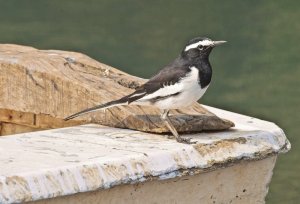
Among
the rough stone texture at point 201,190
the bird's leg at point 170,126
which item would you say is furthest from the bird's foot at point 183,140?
the rough stone texture at point 201,190

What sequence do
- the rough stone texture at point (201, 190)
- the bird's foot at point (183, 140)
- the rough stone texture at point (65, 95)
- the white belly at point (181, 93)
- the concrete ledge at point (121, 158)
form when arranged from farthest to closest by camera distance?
1. the rough stone texture at point (65, 95)
2. the white belly at point (181, 93)
3. the bird's foot at point (183, 140)
4. the rough stone texture at point (201, 190)
5. the concrete ledge at point (121, 158)

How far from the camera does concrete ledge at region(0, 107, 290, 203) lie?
4.91 m

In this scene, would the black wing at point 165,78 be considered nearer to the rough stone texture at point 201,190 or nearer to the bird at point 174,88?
the bird at point 174,88

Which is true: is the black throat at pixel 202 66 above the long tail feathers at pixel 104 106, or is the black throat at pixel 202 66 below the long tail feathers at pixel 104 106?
above

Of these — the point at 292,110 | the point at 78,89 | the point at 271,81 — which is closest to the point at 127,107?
the point at 78,89

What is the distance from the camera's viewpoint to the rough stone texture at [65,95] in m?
5.79

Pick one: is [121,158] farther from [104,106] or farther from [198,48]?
[198,48]

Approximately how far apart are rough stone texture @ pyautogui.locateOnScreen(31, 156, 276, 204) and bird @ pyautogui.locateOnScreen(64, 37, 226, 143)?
0.79ft

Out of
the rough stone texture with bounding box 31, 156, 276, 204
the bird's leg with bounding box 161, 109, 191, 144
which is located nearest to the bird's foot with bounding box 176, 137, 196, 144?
the bird's leg with bounding box 161, 109, 191, 144

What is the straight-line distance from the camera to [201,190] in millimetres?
5523

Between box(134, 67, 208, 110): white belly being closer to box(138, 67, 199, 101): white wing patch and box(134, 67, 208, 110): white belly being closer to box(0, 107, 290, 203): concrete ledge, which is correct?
box(138, 67, 199, 101): white wing patch

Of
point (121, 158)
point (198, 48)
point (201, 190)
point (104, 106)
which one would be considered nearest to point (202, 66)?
point (198, 48)

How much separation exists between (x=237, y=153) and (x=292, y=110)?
511cm

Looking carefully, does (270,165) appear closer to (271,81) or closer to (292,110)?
(292,110)
